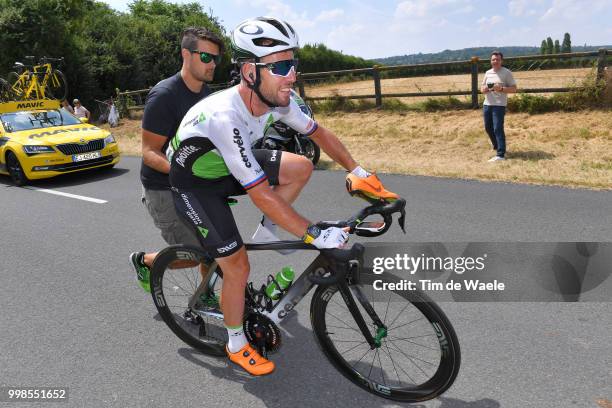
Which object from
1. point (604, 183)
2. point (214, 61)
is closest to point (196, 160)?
point (214, 61)

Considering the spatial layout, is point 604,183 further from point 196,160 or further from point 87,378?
point 87,378

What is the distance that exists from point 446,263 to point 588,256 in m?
1.32

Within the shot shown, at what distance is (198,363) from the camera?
3572 millimetres

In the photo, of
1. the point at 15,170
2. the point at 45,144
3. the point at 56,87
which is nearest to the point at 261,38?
the point at 45,144

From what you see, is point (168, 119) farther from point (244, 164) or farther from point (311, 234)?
point (311, 234)

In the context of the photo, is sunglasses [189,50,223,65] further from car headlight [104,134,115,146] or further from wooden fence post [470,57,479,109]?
wooden fence post [470,57,479,109]

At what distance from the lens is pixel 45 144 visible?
10.4 metres

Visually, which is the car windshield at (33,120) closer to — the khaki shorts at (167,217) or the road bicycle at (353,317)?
the khaki shorts at (167,217)

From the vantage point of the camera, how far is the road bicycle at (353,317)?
8.87 feet

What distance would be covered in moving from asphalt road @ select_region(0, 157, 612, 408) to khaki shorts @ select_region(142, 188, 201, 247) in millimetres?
751

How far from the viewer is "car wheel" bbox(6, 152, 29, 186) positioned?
34.4 ft

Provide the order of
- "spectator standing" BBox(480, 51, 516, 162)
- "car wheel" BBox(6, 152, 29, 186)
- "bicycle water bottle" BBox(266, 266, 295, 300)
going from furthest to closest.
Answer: "car wheel" BBox(6, 152, 29, 186) → "spectator standing" BBox(480, 51, 516, 162) → "bicycle water bottle" BBox(266, 266, 295, 300)

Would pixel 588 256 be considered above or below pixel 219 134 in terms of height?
below

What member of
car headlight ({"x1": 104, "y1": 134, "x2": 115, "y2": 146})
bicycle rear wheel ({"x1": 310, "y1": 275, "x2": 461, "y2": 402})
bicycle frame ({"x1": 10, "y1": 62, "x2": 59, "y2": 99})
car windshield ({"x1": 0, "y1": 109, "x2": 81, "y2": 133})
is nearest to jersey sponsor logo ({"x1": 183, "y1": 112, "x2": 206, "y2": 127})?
bicycle rear wheel ({"x1": 310, "y1": 275, "x2": 461, "y2": 402})
